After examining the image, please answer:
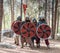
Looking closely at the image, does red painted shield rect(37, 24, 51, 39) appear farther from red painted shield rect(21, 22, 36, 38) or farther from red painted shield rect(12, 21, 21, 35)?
red painted shield rect(12, 21, 21, 35)

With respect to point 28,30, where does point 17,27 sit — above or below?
above

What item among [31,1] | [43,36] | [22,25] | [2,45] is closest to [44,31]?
[43,36]

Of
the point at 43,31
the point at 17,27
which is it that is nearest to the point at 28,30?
the point at 43,31

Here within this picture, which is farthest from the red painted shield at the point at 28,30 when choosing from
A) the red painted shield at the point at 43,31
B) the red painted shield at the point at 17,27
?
the red painted shield at the point at 17,27

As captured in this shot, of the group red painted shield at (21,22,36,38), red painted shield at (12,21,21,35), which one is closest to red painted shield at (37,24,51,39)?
red painted shield at (21,22,36,38)

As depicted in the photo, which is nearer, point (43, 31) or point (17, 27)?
point (43, 31)

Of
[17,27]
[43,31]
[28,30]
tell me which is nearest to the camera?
[28,30]

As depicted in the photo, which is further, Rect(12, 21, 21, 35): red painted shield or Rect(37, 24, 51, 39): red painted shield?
Rect(12, 21, 21, 35): red painted shield

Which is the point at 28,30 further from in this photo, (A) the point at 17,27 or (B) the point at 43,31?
(A) the point at 17,27

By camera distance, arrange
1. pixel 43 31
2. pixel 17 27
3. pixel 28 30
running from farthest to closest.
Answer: pixel 17 27 → pixel 43 31 → pixel 28 30

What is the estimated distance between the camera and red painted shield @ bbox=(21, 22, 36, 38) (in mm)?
13234

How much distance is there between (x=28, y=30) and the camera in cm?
1334

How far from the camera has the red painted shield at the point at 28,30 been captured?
43.4 feet

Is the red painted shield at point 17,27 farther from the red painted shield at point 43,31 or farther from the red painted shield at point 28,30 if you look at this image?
the red painted shield at point 43,31
